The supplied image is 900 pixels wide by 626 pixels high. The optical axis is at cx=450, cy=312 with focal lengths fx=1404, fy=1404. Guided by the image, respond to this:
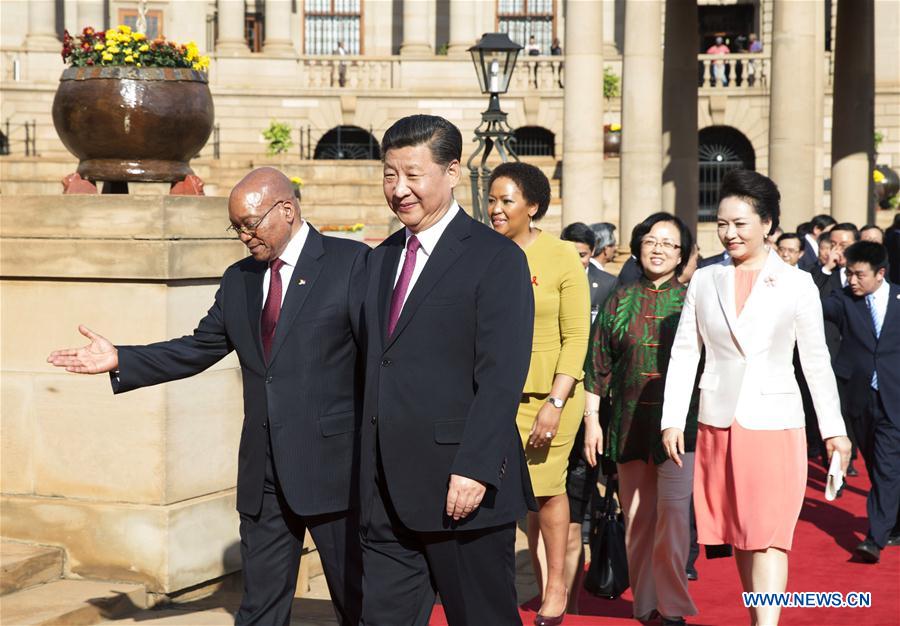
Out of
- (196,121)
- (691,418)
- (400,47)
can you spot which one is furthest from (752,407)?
(400,47)

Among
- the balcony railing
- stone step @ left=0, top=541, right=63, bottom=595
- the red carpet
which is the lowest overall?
the red carpet

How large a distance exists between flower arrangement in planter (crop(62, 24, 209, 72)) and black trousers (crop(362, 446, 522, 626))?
4178 mm

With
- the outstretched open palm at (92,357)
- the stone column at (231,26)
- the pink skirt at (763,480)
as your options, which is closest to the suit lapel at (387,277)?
the outstretched open palm at (92,357)

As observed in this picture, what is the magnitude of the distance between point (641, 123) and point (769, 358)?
53.8 ft

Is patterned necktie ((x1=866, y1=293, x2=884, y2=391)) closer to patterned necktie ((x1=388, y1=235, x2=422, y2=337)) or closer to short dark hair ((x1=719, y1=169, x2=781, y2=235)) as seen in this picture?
short dark hair ((x1=719, y1=169, x2=781, y2=235))

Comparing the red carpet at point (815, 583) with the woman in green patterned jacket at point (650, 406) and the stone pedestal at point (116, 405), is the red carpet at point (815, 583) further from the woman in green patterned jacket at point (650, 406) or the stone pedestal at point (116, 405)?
the stone pedestal at point (116, 405)

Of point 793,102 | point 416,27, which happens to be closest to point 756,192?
point 793,102

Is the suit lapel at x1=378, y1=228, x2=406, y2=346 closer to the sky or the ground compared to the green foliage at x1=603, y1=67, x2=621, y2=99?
closer to the ground

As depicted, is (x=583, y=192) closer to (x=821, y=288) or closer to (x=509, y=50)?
(x=509, y=50)

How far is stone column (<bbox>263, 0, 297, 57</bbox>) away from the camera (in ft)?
150

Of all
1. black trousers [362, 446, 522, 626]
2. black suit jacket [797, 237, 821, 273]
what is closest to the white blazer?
black trousers [362, 446, 522, 626]

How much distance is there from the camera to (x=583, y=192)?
22906 mm

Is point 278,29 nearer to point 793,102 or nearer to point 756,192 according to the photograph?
point 793,102

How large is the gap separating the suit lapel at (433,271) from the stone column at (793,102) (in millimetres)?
16537
